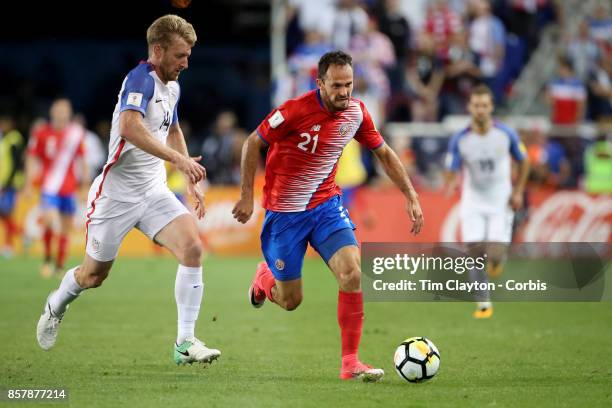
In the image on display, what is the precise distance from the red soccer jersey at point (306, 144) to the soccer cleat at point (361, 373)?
4.37 ft

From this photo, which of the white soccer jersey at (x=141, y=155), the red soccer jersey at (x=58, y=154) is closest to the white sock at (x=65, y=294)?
the white soccer jersey at (x=141, y=155)

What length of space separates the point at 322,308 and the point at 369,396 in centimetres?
614

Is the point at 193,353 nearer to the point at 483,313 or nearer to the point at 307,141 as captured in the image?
the point at 307,141

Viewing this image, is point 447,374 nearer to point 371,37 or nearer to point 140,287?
point 140,287

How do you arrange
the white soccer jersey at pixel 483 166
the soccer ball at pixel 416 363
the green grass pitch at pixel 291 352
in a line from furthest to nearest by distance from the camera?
the white soccer jersey at pixel 483 166
the soccer ball at pixel 416 363
the green grass pitch at pixel 291 352

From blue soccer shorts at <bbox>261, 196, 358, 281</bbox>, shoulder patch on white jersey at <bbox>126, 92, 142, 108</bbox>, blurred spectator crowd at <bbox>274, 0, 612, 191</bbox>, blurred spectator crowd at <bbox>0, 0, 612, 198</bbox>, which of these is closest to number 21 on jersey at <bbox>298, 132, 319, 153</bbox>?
blue soccer shorts at <bbox>261, 196, 358, 281</bbox>

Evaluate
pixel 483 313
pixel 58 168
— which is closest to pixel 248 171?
pixel 483 313

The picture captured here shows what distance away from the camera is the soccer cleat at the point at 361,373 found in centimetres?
788

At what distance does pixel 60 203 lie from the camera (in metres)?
17.6

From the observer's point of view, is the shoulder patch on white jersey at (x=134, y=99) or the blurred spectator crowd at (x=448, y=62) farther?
the blurred spectator crowd at (x=448, y=62)

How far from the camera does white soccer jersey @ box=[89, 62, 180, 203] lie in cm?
827

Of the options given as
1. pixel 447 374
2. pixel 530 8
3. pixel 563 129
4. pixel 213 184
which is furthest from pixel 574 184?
pixel 447 374

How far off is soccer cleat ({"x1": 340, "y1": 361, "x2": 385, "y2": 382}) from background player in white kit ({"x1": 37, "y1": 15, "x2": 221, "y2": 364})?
956 mm

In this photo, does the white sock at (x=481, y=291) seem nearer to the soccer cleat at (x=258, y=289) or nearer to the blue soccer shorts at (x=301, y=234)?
the soccer cleat at (x=258, y=289)
